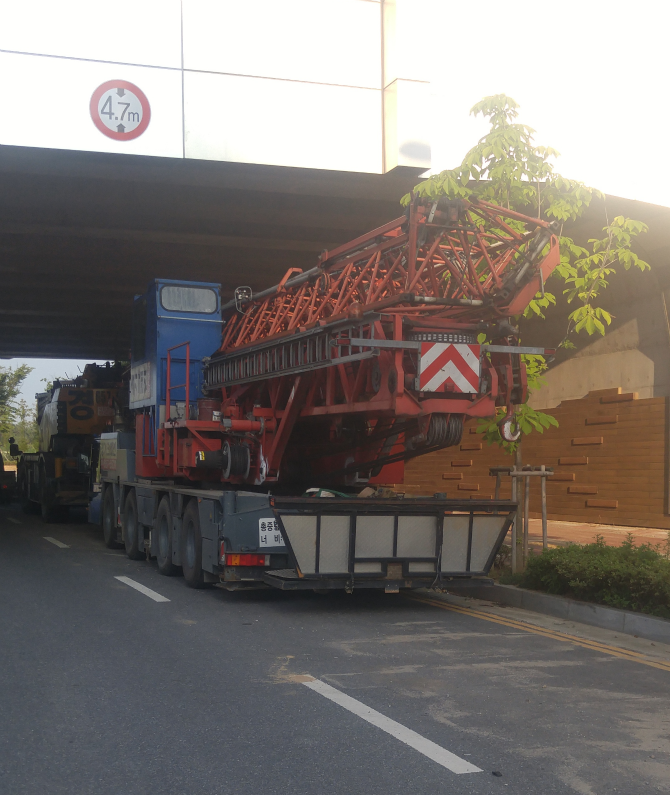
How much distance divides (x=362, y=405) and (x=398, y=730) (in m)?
4.31

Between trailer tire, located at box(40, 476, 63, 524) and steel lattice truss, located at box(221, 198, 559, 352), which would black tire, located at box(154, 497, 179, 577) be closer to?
steel lattice truss, located at box(221, 198, 559, 352)

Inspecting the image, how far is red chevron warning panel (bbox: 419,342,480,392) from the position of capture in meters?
9.21

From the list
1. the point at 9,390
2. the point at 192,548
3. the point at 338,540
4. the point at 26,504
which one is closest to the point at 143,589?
the point at 192,548

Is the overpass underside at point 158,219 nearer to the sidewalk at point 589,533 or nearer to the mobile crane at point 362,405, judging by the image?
the mobile crane at point 362,405

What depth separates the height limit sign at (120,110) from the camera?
1631 centimetres

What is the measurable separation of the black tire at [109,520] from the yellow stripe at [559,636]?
7.48 m

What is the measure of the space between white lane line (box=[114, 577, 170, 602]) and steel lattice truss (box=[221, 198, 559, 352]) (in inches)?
136

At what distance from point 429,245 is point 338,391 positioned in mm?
1958

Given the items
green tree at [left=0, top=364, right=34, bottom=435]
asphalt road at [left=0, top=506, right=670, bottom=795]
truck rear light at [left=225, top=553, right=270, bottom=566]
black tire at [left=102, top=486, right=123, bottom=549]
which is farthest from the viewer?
green tree at [left=0, top=364, right=34, bottom=435]

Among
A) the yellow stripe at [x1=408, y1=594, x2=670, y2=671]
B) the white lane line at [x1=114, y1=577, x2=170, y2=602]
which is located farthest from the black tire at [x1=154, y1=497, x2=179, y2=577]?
the yellow stripe at [x1=408, y1=594, x2=670, y2=671]

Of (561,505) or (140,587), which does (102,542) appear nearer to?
(140,587)

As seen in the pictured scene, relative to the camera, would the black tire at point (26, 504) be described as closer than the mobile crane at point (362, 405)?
No

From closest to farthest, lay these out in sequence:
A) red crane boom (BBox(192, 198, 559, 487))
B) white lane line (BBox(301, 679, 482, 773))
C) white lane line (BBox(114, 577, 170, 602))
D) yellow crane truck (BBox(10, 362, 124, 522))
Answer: white lane line (BBox(301, 679, 482, 773)) < red crane boom (BBox(192, 198, 559, 487)) < white lane line (BBox(114, 577, 170, 602)) < yellow crane truck (BBox(10, 362, 124, 522))

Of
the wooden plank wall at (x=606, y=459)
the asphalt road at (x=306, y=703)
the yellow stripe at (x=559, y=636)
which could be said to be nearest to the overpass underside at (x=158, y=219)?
the wooden plank wall at (x=606, y=459)
